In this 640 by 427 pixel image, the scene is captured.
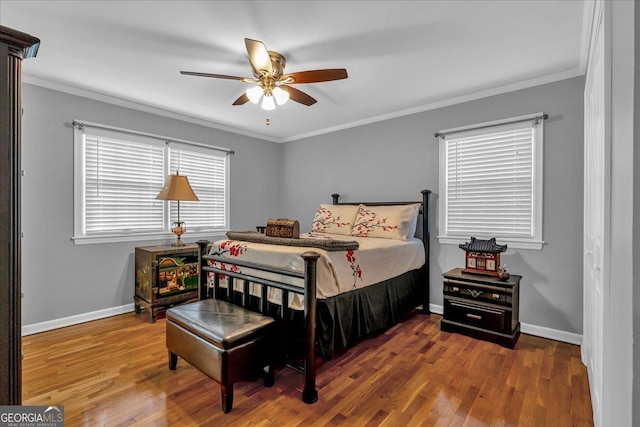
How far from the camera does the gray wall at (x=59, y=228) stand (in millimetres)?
2871

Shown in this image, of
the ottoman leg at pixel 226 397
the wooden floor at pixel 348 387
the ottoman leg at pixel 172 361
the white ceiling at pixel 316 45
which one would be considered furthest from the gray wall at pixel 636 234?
the ottoman leg at pixel 172 361

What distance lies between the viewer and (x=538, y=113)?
2.87 meters

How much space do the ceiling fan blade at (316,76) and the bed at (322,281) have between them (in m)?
1.19

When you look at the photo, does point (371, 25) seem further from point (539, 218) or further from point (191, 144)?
point (191, 144)

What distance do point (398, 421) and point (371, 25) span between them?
2444 mm

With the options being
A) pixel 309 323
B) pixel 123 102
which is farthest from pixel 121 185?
pixel 309 323

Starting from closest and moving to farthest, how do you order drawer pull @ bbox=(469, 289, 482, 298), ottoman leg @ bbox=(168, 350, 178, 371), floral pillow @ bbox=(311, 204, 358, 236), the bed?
the bed, ottoman leg @ bbox=(168, 350, 178, 371), drawer pull @ bbox=(469, 289, 482, 298), floral pillow @ bbox=(311, 204, 358, 236)

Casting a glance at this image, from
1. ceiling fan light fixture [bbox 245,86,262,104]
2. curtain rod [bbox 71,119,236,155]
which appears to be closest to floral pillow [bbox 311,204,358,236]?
curtain rod [bbox 71,119,236,155]

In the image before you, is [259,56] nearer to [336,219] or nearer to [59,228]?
[336,219]

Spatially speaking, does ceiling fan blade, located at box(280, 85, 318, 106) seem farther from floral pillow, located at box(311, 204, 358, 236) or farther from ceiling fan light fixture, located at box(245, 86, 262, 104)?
floral pillow, located at box(311, 204, 358, 236)

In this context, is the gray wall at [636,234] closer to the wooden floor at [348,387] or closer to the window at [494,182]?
the wooden floor at [348,387]

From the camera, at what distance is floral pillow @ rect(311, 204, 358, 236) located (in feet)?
12.4

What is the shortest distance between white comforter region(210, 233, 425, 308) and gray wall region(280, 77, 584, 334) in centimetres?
102

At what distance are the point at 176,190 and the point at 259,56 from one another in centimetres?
205
